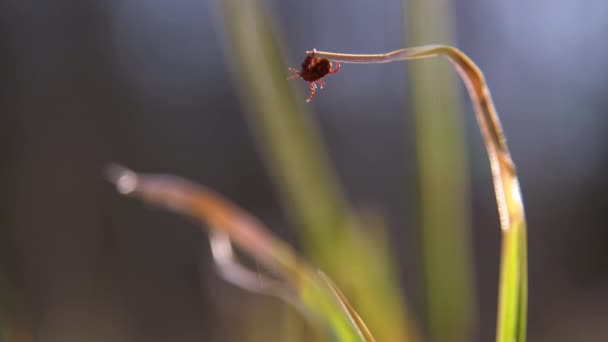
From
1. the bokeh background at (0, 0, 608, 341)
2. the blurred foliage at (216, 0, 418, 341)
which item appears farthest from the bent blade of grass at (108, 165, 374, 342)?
the bokeh background at (0, 0, 608, 341)

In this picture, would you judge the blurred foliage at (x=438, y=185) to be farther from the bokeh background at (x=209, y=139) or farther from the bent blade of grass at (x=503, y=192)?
the bokeh background at (x=209, y=139)

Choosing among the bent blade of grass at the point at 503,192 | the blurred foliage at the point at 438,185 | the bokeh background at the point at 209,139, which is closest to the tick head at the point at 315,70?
the bent blade of grass at the point at 503,192

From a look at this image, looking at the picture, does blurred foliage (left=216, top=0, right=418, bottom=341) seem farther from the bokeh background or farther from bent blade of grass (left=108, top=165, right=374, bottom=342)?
the bokeh background

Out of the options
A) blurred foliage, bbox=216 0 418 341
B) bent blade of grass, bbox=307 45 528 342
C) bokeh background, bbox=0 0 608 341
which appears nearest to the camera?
bent blade of grass, bbox=307 45 528 342

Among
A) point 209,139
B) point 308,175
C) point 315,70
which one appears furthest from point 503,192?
point 209,139

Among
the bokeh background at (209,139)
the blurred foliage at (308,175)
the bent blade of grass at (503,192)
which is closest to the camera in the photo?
the bent blade of grass at (503,192)

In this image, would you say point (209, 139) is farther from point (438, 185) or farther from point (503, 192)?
point (503, 192)
